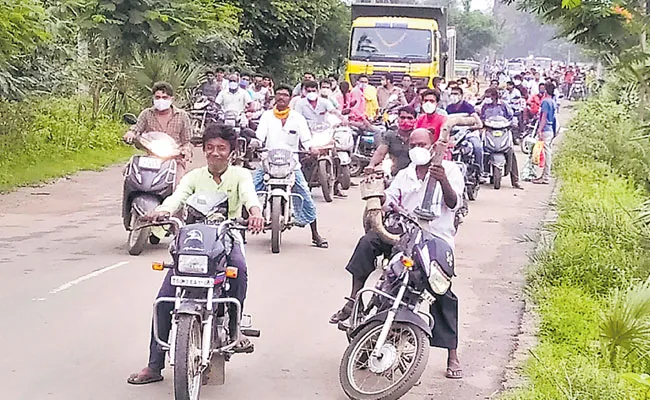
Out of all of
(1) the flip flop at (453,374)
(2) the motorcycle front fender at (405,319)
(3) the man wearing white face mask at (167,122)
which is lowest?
(1) the flip flop at (453,374)

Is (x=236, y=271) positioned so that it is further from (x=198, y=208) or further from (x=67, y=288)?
(x=67, y=288)

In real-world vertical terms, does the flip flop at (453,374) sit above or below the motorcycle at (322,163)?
below

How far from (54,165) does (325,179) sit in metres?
6.61

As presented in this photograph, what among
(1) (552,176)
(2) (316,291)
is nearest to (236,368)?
(2) (316,291)

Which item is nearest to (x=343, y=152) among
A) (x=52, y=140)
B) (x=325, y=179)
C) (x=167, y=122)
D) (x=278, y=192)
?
(x=325, y=179)

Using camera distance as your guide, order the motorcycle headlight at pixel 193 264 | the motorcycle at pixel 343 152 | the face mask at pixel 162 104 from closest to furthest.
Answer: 1. the motorcycle headlight at pixel 193 264
2. the face mask at pixel 162 104
3. the motorcycle at pixel 343 152

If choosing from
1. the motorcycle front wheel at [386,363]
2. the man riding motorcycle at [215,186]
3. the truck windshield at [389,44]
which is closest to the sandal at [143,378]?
the man riding motorcycle at [215,186]

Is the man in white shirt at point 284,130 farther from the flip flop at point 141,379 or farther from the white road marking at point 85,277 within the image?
the flip flop at point 141,379

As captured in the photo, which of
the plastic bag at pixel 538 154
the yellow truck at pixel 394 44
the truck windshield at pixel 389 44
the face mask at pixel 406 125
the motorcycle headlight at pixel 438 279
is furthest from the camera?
the truck windshield at pixel 389 44

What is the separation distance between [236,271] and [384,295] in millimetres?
915

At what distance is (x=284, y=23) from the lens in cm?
3503

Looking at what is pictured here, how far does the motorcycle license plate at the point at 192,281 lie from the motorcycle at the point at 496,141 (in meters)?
13.1

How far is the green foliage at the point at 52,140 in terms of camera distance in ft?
62.5

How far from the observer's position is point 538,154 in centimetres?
1973
